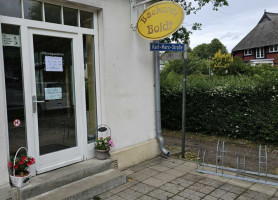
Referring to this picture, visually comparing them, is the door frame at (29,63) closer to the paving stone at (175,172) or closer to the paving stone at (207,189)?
the paving stone at (175,172)

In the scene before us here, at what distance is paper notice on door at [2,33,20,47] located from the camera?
3.34 m

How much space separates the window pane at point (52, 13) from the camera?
3.82 m

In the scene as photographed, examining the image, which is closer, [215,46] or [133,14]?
[133,14]

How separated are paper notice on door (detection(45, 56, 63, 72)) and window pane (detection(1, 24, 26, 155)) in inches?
17.2

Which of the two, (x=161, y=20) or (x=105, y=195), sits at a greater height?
(x=161, y=20)

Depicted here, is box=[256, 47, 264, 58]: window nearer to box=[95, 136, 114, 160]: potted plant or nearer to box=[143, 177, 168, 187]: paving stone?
box=[143, 177, 168, 187]: paving stone

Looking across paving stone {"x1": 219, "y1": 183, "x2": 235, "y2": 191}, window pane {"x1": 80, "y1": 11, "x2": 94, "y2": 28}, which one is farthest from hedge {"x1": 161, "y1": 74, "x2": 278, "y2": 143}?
window pane {"x1": 80, "y1": 11, "x2": 94, "y2": 28}

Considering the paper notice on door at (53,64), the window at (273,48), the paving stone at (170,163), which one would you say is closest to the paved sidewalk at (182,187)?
the paving stone at (170,163)

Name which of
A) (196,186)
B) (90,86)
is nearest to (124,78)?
(90,86)

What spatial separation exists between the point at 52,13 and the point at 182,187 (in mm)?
3491

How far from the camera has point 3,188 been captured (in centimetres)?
315

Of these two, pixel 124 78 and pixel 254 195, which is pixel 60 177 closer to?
pixel 124 78

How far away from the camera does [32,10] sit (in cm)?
366

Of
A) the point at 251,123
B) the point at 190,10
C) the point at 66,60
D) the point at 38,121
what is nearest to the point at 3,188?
the point at 38,121
